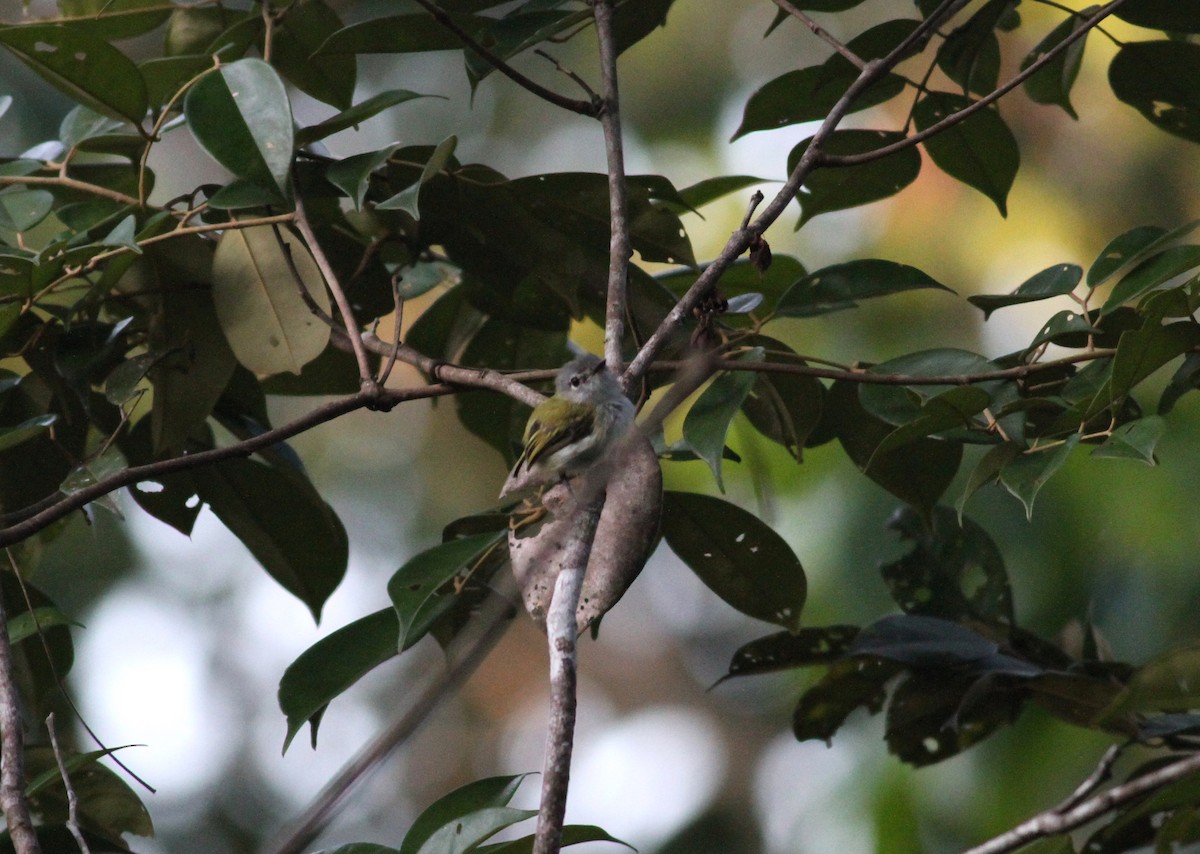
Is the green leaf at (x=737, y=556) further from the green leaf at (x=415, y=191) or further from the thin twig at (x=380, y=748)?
the thin twig at (x=380, y=748)

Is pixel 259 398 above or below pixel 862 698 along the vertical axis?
above

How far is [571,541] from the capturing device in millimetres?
908

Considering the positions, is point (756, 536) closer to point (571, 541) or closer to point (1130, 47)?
point (571, 541)

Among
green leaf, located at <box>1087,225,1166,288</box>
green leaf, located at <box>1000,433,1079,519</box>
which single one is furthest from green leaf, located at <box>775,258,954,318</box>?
green leaf, located at <box>1000,433,1079,519</box>

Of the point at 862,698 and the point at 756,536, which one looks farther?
the point at 862,698

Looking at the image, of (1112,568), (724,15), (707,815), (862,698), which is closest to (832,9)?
(862,698)

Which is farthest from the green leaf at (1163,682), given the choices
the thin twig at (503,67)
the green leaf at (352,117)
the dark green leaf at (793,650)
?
the green leaf at (352,117)

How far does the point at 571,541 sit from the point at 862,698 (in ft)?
2.75

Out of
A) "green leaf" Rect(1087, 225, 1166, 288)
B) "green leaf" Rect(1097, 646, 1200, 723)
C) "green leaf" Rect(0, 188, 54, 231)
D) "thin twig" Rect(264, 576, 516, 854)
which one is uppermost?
"green leaf" Rect(0, 188, 54, 231)

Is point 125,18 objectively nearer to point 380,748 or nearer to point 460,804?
point 460,804

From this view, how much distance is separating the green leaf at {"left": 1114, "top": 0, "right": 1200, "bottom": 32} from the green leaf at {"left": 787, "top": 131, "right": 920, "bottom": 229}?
0.30 m

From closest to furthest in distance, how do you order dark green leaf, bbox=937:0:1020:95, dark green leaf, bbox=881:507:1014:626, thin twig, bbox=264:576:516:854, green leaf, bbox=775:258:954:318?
thin twig, bbox=264:576:516:854 < green leaf, bbox=775:258:954:318 < dark green leaf, bbox=937:0:1020:95 < dark green leaf, bbox=881:507:1014:626

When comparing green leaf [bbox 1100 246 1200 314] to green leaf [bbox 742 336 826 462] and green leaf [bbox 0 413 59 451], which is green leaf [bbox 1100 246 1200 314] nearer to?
green leaf [bbox 742 336 826 462]

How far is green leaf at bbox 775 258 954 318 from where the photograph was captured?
127 cm
